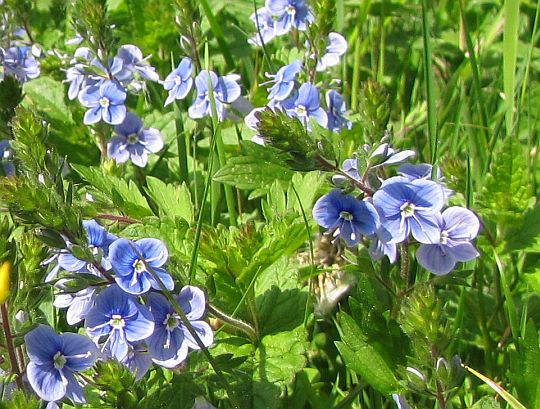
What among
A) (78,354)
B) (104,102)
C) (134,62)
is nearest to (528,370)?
(78,354)

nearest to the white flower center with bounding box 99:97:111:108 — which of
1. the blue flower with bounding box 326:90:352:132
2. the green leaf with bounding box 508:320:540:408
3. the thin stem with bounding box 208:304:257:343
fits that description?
the blue flower with bounding box 326:90:352:132

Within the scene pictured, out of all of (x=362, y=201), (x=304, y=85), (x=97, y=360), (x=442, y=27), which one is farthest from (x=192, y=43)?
(x=442, y=27)

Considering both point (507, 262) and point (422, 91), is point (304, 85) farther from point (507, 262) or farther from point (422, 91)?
point (422, 91)

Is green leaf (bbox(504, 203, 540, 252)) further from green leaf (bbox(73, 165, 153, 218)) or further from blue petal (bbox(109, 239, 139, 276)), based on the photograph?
blue petal (bbox(109, 239, 139, 276))

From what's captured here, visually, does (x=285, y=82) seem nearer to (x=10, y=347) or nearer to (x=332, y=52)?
(x=332, y=52)

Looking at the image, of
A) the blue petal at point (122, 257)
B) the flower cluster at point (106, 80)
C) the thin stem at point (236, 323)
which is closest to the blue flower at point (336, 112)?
the flower cluster at point (106, 80)
